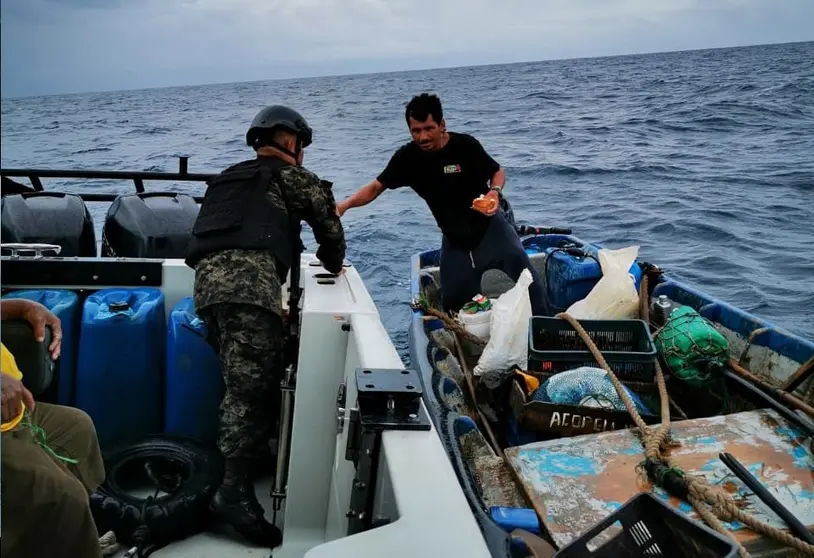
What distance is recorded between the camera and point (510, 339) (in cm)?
419

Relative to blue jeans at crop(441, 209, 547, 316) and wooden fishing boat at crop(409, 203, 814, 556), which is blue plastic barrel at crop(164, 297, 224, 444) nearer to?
wooden fishing boat at crop(409, 203, 814, 556)

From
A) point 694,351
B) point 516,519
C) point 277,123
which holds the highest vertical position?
point 277,123

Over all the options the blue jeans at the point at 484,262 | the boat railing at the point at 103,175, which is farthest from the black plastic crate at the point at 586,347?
the boat railing at the point at 103,175

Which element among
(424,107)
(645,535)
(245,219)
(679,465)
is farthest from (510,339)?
(645,535)

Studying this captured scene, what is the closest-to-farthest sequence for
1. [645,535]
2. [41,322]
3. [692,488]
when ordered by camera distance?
1. [645,535]
2. [41,322]
3. [692,488]

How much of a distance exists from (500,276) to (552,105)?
31424mm

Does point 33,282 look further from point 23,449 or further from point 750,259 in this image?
point 750,259

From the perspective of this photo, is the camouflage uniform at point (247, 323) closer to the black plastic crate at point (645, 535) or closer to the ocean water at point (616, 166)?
the ocean water at point (616, 166)

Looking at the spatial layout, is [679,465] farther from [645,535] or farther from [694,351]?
[645,535]

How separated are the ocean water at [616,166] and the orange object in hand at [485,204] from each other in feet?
9.67

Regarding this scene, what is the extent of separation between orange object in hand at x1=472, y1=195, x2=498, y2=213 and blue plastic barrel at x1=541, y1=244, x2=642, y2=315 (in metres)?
1.15

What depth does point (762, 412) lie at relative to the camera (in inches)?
138

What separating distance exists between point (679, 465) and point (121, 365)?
2845 millimetres

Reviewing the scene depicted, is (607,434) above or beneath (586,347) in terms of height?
beneath
